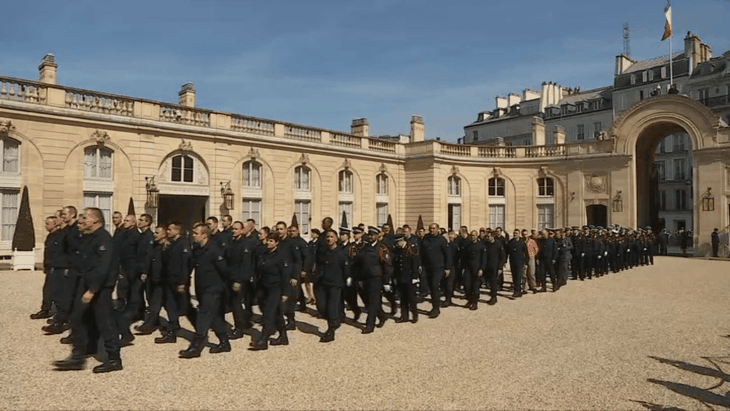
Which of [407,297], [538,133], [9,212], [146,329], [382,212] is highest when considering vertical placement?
[538,133]

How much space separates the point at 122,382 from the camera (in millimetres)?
6570

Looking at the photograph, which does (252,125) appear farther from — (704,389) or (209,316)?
(704,389)

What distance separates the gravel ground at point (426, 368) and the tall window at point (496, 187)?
2337cm

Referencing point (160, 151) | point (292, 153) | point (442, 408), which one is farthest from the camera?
point (292, 153)

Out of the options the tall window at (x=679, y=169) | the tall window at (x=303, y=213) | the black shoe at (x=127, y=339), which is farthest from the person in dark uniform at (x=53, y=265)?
the tall window at (x=679, y=169)

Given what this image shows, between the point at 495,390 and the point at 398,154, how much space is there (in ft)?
87.5

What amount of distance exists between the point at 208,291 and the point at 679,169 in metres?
53.5

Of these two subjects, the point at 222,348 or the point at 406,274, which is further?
the point at 406,274

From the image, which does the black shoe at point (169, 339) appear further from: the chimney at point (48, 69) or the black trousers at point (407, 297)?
the chimney at point (48, 69)

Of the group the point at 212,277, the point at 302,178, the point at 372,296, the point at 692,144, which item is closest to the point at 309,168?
the point at 302,178

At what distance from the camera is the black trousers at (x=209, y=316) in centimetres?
787

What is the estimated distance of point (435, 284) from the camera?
38.7ft

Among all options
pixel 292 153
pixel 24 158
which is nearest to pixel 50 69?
pixel 24 158

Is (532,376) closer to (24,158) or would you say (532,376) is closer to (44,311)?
(44,311)
